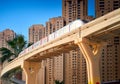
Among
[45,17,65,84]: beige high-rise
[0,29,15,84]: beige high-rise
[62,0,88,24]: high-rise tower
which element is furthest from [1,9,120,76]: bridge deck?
[0,29,15,84]: beige high-rise

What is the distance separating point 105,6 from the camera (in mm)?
70312

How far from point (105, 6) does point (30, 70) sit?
3027 centimetres

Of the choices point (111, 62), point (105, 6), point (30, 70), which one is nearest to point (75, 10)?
point (105, 6)

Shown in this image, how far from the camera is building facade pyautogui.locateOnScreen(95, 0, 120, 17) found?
226 ft

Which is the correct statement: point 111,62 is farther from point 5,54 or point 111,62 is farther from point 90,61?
point 90,61

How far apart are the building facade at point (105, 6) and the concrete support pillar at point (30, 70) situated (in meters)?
27.0

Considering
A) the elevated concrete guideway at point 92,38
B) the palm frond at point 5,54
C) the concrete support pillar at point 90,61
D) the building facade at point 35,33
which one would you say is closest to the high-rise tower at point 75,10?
the building facade at point 35,33

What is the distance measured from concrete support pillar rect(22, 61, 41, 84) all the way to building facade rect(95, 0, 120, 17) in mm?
26981

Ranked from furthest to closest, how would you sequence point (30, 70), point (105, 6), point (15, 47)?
point (105, 6), point (15, 47), point (30, 70)

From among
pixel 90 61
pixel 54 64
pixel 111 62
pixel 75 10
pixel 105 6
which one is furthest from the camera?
pixel 75 10

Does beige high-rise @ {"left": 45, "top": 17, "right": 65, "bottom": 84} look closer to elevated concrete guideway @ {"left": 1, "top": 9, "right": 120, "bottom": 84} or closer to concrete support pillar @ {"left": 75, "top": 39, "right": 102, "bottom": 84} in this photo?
elevated concrete guideway @ {"left": 1, "top": 9, "right": 120, "bottom": 84}

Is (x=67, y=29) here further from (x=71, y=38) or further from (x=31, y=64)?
(x=31, y=64)

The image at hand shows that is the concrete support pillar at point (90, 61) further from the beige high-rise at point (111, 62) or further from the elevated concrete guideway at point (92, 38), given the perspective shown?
the beige high-rise at point (111, 62)

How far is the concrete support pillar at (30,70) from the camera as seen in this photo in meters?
46.1
